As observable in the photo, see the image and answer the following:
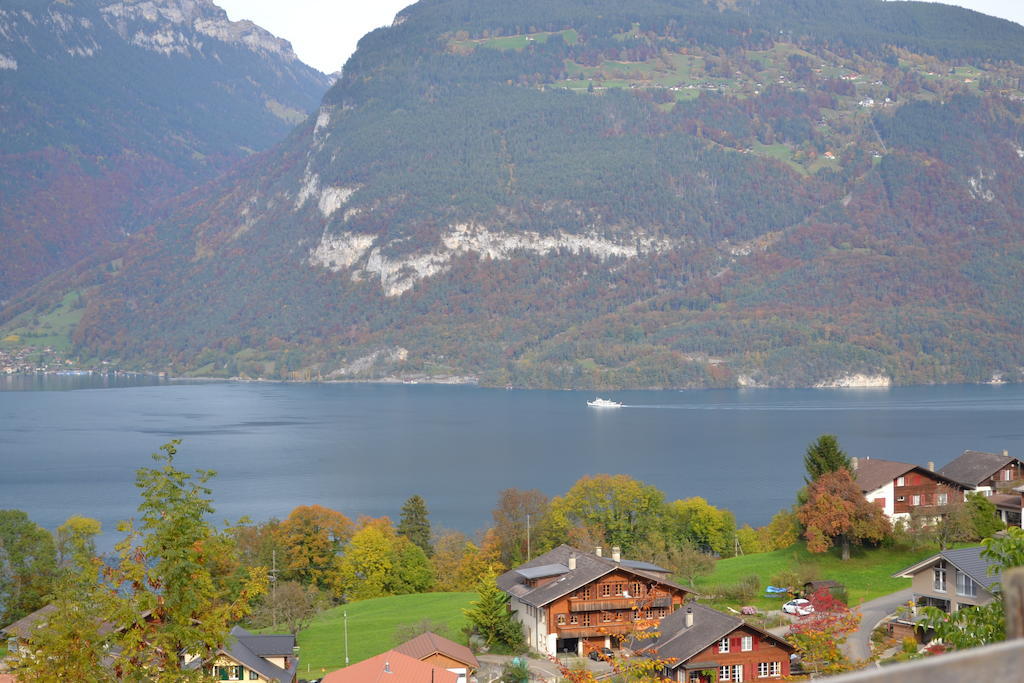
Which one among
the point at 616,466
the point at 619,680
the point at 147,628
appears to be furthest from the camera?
the point at 616,466

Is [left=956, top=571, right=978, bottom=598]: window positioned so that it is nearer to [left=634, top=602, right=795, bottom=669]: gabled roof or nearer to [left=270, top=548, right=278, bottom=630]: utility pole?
[left=634, top=602, right=795, bottom=669]: gabled roof

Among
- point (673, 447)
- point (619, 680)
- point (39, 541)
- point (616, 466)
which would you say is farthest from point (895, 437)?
point (619, 680)

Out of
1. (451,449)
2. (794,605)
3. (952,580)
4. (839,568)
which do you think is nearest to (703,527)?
(839,568)

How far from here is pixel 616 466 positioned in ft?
395

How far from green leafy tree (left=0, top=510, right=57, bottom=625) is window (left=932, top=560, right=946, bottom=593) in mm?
34275

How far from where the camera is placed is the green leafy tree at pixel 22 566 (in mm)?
52594

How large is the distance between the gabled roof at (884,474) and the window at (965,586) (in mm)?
17049

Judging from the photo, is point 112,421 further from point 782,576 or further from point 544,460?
point 782,576

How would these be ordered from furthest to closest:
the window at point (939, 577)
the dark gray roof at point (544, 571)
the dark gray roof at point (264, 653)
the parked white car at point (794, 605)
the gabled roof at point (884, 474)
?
the gabled roof at point (884, 474) < the dark gray roof at point (544, 571) < the parked white car at point (794, 605) < the window at point (939, 577) < the dark gray roof at point (264, 653)

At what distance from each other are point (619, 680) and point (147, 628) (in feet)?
57.0

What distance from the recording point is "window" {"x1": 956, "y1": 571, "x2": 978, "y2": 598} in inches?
1506

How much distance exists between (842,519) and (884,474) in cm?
706

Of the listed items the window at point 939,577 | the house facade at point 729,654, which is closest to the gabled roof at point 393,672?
the house facade at point 729,654

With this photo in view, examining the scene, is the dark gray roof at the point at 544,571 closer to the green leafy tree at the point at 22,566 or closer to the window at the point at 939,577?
the window at the point at 939,577
